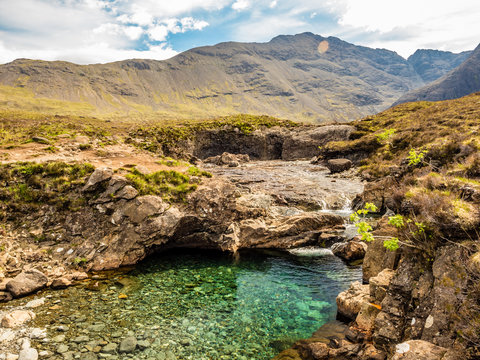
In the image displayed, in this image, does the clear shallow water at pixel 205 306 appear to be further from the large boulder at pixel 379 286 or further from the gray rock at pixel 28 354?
the large boulder at pixel 379 286

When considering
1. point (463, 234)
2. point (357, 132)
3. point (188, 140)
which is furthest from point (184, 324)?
point (357, 132)

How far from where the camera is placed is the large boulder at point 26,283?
38.6ft

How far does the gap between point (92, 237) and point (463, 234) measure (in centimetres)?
1847

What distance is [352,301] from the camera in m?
11.8

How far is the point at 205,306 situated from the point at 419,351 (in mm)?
8866

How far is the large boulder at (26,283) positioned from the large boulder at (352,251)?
59.9 ft

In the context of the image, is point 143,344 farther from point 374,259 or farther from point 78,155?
point 78,155

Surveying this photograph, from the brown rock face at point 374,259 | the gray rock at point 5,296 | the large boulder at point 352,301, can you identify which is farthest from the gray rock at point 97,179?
the brown rock face at point 374,259

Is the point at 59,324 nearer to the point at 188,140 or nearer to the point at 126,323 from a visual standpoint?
the point at 126,323

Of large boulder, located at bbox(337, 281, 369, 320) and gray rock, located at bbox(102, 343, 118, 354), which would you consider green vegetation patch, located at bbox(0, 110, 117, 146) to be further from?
large boulder, located at bbox(337, 281, 369, 320)

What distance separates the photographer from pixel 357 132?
66.7m

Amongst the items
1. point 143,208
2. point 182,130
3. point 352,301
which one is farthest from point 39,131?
point 182,130

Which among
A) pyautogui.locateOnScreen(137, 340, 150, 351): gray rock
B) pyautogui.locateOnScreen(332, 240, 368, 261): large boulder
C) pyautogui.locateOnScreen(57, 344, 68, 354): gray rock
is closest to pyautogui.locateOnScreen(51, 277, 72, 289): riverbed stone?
pyautogui.locateOnScreen(57, 344, 68, 354): gray rock

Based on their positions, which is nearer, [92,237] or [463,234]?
[463,234]
